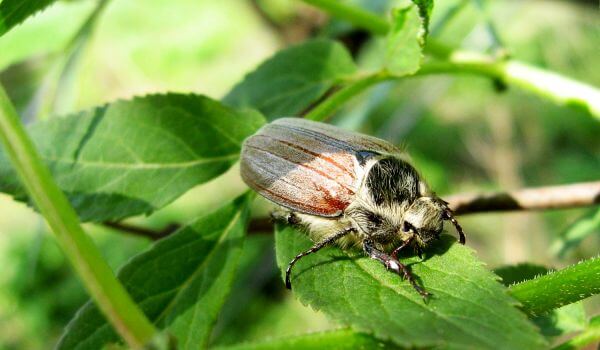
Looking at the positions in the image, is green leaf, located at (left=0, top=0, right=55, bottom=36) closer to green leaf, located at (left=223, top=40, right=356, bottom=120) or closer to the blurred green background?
green leaf, located at (left=223, top=40, right=356, bottom=120)

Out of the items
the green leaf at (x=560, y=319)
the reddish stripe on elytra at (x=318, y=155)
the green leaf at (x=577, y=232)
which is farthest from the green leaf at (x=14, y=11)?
the green leaf at (x=577, y=232)

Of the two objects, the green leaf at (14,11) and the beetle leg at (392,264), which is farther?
the green leaf at (14,11)

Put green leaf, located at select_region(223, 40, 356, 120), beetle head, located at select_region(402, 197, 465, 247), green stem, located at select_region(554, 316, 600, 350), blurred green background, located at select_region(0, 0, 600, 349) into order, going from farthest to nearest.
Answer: blurred green background, located at select_region(0, 0, 600, 349), green leaf, located at select_region(223, 40, 356, 120), beetle head, located at select_region(402, 197, 465, 247), green stem, located at select_region(554, 316, 600, 350)

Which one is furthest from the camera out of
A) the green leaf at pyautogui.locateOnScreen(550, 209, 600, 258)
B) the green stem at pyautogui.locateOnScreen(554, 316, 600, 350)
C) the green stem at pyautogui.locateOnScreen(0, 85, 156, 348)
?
the green leaf at pyautogui.locateOnScreen(550, 209, 600, 258)

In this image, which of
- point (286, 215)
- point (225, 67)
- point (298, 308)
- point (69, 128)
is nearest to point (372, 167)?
point (286, 215)

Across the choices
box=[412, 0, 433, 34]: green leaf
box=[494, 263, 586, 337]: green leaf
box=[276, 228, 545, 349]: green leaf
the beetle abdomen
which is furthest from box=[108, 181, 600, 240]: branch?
box=[412, 0, 433, 34]: green leaf

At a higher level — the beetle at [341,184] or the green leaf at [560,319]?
the beetle at [341,184]

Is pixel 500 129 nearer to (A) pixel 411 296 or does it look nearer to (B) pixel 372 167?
(B) pixel 372 167

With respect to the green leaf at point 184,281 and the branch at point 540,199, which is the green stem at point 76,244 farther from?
the branch at point 540,199
